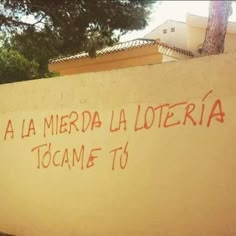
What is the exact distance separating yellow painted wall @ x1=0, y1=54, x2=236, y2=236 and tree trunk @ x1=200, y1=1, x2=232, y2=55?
5847 millimetres

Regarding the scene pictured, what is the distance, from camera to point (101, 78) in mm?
4887

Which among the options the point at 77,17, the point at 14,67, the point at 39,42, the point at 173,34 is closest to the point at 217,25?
the point at 77,17

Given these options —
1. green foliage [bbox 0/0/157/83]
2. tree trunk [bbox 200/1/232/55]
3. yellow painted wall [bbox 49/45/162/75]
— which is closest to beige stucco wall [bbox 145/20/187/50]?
yellow painted wall [bbox 49/45/162/75]

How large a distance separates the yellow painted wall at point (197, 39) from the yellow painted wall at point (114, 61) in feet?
18.2

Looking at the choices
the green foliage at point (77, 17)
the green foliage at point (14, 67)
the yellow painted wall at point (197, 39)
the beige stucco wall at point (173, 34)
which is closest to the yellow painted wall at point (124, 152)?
the green foliage at point (77, 17)

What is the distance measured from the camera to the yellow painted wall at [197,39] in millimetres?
21203

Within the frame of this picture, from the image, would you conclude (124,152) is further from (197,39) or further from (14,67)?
(197,39)

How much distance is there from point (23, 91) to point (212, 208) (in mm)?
2619

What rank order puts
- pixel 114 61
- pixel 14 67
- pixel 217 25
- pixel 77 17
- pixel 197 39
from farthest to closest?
pixel 197 39 < pixel 114 61 < pixel 14 67 < pixel 217 25 < pixel 77 17

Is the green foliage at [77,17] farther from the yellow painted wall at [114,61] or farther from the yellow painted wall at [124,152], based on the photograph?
the yellow painted wall at [114,61]

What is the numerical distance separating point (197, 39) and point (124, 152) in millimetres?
17709

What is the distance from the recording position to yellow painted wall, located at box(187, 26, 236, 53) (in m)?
21.2

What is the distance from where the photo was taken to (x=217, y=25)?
34.5 feet

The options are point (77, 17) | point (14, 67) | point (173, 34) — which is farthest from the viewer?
point (173, 34)
